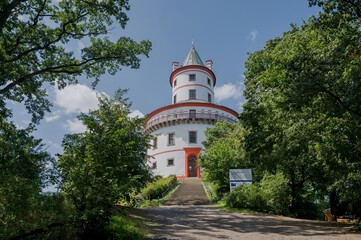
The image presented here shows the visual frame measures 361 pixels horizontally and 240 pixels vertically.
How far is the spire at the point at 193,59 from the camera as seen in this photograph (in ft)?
159

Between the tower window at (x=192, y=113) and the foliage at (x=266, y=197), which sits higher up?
the tower window at (x=192, y=113)

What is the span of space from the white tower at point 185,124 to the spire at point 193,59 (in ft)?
7.14

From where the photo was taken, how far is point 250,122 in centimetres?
1488

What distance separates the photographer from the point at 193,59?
160 ft

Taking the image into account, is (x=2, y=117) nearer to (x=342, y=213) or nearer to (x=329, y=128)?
(x=329, y=128)

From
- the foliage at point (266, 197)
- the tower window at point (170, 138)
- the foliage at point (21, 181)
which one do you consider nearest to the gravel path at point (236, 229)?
the foliage at point (266, 197)

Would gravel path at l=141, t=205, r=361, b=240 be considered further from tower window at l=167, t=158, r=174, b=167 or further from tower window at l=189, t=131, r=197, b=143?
tower window at l=189, t=131, r=197, b=143

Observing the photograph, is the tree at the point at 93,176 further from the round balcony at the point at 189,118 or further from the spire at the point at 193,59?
the spire at the point at 193,59

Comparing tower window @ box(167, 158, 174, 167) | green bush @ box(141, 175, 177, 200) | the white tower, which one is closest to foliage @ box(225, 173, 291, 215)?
green bush @ box(141, 175, 177, 200)

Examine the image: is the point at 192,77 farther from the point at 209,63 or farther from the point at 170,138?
the point at 170,138

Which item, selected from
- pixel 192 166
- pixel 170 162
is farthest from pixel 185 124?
pixel 192 166

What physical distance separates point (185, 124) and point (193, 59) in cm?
1255

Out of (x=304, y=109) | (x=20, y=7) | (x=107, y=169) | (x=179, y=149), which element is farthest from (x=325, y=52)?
(x=179, y=149)

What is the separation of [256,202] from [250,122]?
521cm
